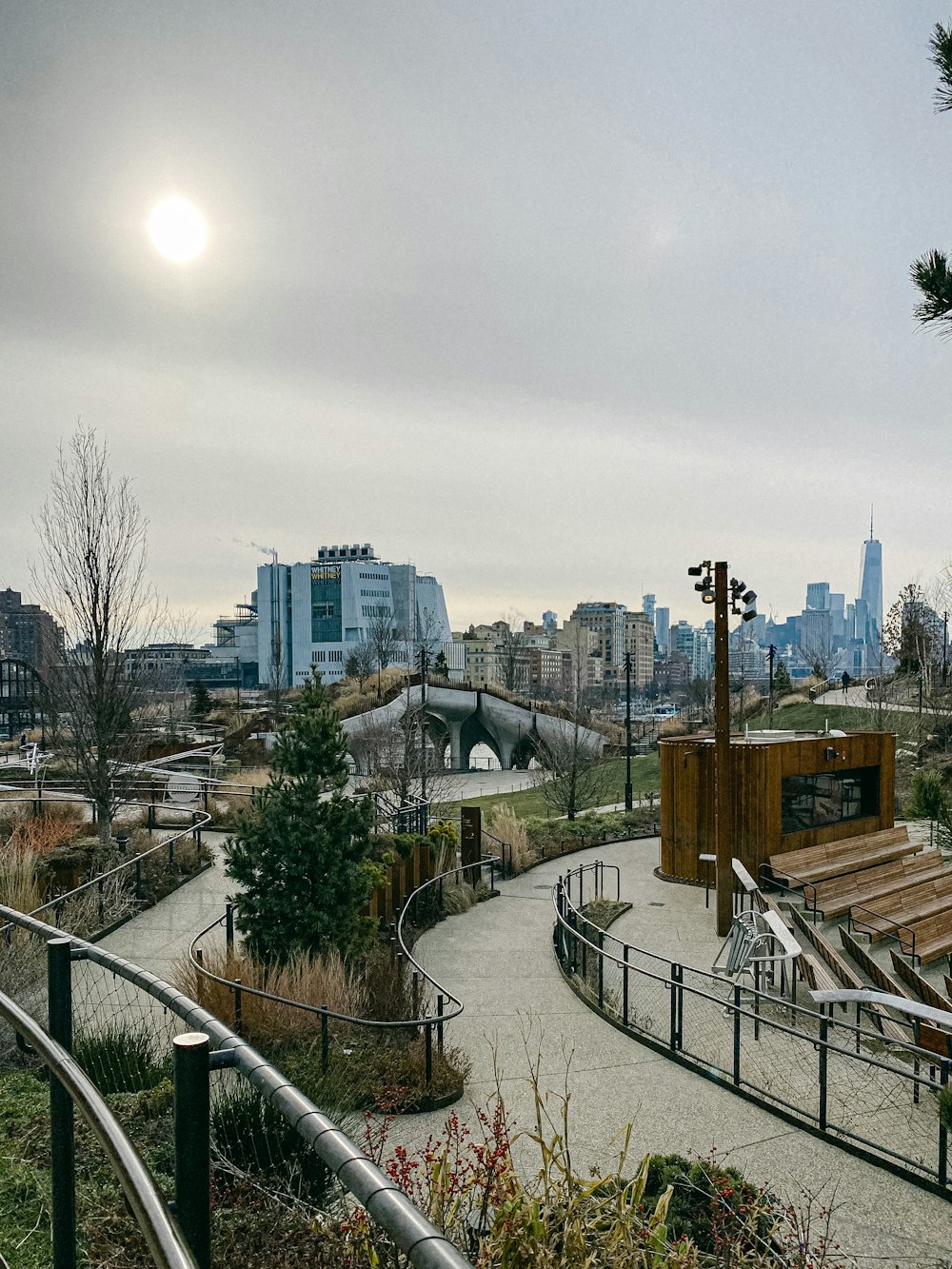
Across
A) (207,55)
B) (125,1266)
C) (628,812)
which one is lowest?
(628,812)

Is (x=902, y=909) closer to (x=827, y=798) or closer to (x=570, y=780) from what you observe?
(x=827, y=798)

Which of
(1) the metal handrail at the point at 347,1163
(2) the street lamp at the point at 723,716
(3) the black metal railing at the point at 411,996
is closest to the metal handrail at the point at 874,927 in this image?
(2) the street lamp at the point at 723,716

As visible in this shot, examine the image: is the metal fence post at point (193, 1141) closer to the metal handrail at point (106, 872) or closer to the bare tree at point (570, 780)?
the metal handrail at point (106, 872)

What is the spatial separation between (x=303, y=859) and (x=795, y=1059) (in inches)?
242

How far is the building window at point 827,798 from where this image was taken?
58.4 feet

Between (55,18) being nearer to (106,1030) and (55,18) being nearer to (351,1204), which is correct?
(106,1030)

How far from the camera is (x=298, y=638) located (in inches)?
4323

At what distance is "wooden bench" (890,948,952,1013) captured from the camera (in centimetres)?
1097

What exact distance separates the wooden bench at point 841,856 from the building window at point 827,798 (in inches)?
20.2

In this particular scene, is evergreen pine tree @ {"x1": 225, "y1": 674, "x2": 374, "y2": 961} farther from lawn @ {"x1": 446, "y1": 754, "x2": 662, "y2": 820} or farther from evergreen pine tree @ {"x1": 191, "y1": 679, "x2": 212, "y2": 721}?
evergreen pine tree @ {"x1": 191, "y1": 679, "x2": 212, "y2": 721}

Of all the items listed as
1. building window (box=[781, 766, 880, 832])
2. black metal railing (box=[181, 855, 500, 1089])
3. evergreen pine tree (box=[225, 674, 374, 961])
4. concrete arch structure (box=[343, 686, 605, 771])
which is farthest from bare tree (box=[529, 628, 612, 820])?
evergreen pine tree (box=[225, 674, 374, 961])

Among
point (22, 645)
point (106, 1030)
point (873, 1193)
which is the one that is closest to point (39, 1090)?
point (106, 1030)

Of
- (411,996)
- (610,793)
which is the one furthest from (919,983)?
(610,793)

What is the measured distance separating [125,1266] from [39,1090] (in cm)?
271
